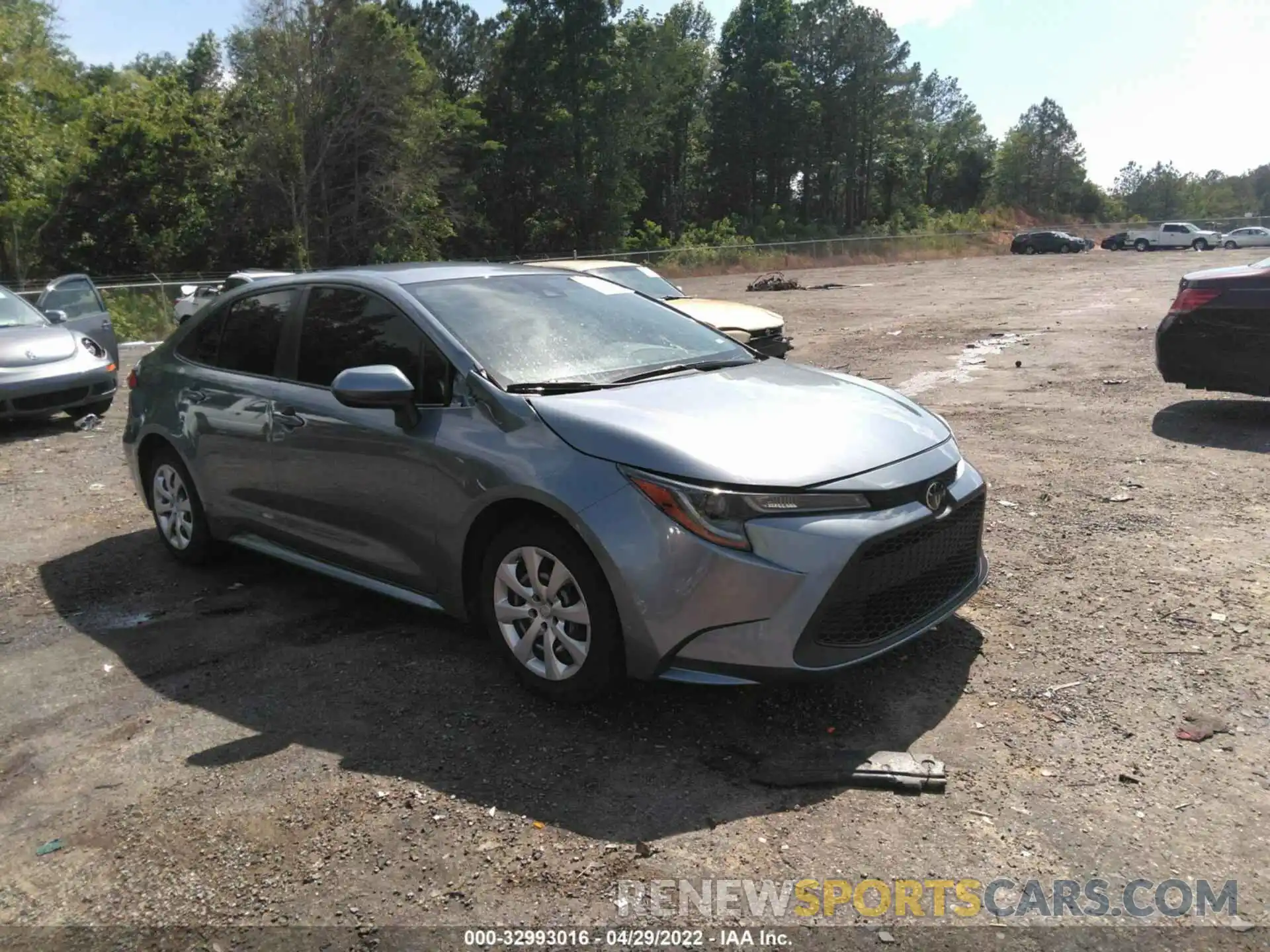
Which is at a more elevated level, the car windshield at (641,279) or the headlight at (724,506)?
the car windshield at (641,279)

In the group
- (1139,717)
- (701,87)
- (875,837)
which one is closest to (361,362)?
(875,837)

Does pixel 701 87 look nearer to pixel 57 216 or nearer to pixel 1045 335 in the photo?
pixel 57 216

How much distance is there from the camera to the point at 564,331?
180 inches

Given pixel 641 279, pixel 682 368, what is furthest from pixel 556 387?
pixel 641 279

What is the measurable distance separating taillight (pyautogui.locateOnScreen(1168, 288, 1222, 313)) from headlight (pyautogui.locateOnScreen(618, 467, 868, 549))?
6.53 metres

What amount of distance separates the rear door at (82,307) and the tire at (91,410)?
1128 mm

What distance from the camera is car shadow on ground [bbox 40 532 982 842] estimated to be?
331 cm

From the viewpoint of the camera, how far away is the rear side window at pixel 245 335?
17.0 ft

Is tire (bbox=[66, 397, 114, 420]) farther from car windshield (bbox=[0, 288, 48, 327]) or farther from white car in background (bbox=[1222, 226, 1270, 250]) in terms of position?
white car in background (bbox=[1222, 226, 1270, 250])

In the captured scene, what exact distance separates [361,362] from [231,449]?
45.5 inches

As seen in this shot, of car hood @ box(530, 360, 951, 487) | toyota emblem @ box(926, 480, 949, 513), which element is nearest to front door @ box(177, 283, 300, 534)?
car hood @ box(530, 360, 951, 487)

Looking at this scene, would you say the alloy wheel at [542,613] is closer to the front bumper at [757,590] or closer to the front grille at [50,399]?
the front bumper at [757,590]

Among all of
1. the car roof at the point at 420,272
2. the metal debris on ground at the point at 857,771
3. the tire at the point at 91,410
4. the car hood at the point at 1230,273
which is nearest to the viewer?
the metal debris on ground at the point at 857,771

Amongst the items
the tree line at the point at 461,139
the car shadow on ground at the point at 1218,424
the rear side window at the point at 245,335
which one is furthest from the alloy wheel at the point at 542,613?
the tree line at the point at 461,139
